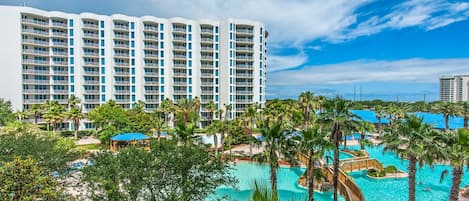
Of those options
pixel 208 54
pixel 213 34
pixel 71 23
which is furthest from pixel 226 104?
pixel 71 23

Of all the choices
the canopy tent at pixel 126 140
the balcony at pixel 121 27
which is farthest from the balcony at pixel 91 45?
the canopy tent at pixel 126 140

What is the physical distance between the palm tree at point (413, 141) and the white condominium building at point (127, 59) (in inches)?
1741

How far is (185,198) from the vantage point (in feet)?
35.8

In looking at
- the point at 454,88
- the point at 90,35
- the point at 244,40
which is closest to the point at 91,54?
the point at 90,35

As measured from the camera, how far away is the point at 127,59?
178 ft

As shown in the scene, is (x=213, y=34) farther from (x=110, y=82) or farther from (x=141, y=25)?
(x=110, y=82)

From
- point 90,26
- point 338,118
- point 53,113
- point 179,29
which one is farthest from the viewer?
point 179,29

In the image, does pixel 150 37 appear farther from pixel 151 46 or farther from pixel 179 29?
pixel 179 29

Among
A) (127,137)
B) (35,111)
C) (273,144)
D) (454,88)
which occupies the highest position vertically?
(454,88)

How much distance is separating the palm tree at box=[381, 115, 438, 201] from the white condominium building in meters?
44.2

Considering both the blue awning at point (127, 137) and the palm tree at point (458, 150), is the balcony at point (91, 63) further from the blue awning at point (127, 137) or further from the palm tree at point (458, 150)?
the palm tree at point (458, 150)

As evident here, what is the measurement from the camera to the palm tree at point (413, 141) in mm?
12492

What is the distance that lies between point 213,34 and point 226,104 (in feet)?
50.7

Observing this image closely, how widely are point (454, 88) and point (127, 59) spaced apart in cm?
15762
